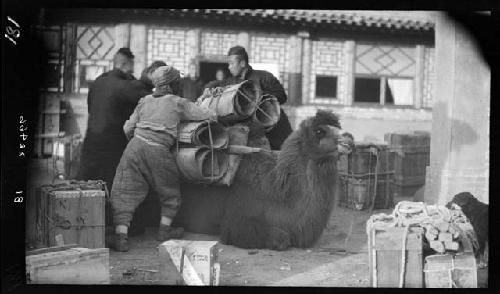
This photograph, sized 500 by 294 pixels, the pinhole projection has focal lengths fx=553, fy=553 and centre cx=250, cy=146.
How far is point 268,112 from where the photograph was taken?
6.74m

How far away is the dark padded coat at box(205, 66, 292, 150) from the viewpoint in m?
6.65

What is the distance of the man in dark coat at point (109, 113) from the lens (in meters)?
6.53

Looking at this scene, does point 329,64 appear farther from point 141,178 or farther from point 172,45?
point 141,178

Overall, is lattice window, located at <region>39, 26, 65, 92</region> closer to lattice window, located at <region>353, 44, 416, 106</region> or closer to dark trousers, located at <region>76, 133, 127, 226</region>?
dark trousers, located at <region>76, 133, 127, 226</region>

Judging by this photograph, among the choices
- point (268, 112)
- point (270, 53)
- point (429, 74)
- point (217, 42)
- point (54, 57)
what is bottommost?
point (268, 112)

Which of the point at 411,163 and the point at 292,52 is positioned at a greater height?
the point at 292,52

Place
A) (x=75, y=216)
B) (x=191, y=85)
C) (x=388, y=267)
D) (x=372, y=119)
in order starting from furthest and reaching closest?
(x=372, y=119), (x=191, y=85), (x=75, y=216), (x=388, y=267)

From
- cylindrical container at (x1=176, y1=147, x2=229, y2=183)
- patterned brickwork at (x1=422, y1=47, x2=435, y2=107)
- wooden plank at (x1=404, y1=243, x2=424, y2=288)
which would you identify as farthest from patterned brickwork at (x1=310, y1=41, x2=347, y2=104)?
wooden plank at (x1=404, y1=243, x2=424, y2=288)

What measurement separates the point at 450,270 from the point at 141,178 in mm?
3604

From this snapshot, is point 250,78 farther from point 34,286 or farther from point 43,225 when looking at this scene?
point 34,286

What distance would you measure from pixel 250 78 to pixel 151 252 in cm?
236

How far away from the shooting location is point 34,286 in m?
6.39

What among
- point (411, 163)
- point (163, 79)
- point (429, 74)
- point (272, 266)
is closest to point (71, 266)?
point (272, 266)

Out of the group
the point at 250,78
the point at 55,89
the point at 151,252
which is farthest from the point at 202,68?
the point at 151,252
